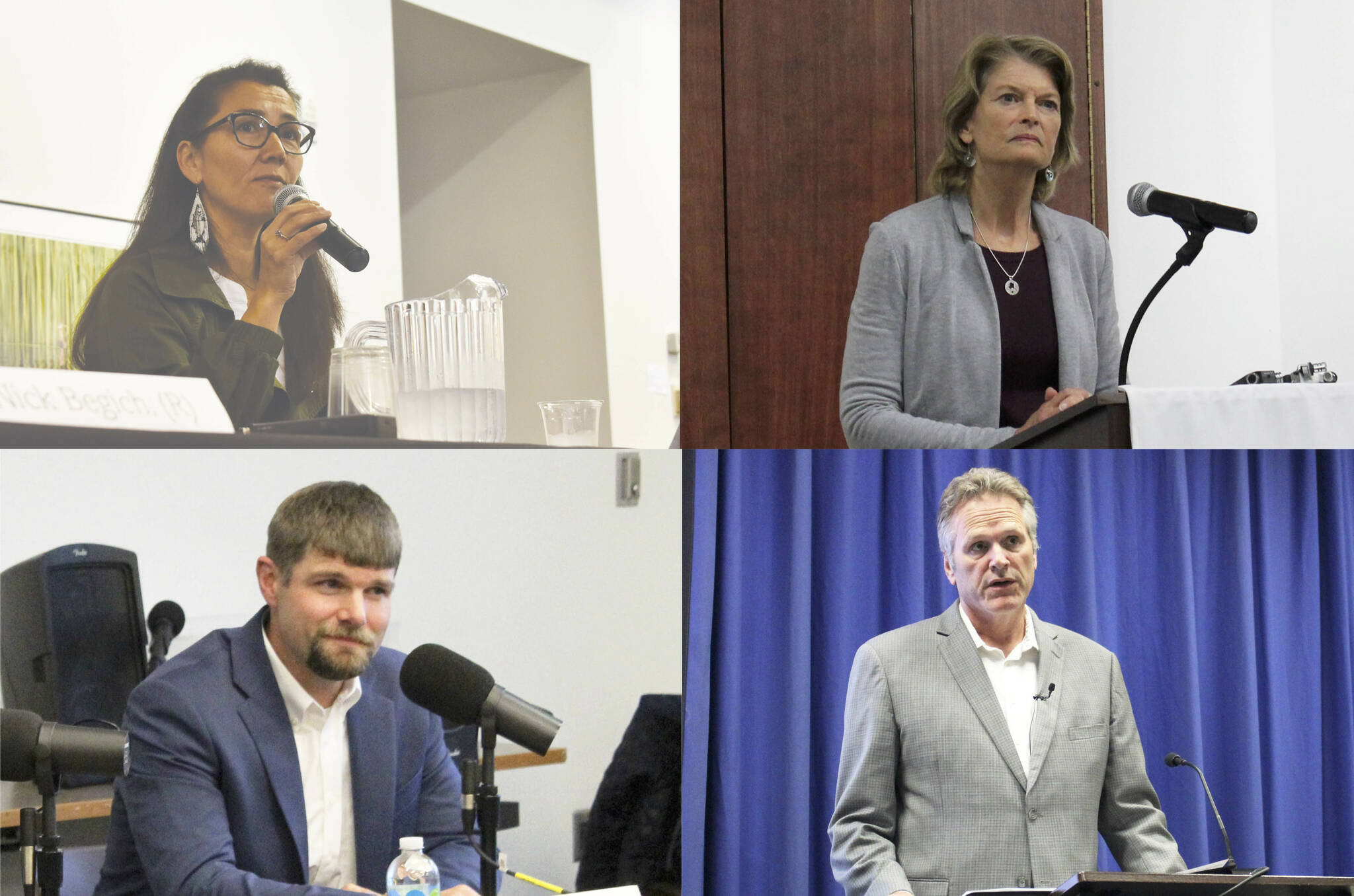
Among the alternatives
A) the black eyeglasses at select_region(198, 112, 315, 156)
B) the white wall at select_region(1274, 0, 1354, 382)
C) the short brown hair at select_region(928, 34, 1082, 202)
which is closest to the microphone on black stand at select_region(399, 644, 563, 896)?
the black eyeglasses at select_region(198, 112, 315, 156)

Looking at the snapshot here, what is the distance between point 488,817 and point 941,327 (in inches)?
47.1

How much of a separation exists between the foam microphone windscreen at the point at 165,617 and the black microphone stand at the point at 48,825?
21 cm

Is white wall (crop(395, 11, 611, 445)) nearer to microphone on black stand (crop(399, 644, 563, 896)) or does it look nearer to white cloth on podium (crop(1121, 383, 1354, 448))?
microphone on black stand (crop(399, 644, 563, 896))

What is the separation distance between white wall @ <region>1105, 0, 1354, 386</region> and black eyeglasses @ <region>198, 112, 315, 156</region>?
5.83ft

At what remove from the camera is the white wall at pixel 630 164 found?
258 centimetres

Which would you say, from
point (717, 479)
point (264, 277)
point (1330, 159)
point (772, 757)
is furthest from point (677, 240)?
point (1330, 159)

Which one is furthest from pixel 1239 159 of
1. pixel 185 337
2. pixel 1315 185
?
pixel 185 337

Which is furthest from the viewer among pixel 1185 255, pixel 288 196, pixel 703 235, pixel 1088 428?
pixel 703 235

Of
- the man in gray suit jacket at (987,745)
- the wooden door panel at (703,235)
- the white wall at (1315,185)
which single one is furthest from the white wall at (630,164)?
the white wall at (1315,185)

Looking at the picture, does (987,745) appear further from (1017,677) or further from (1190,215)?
(1190,215)

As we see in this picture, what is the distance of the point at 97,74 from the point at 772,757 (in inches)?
67.0

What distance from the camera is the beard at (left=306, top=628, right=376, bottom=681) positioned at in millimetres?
2062

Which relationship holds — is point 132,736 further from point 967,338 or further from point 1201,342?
point 1201,342

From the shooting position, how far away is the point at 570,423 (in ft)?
8.34
